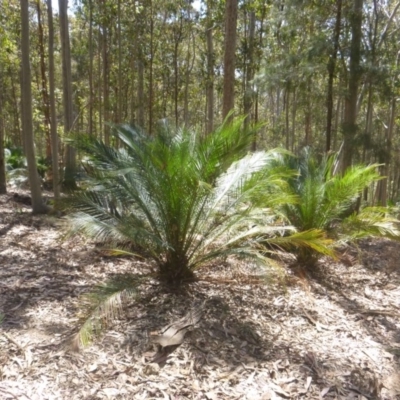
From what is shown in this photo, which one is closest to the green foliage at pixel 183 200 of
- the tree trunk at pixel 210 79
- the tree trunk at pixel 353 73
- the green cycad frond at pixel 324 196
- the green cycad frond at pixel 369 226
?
the green cycad frond at pixel 324 196

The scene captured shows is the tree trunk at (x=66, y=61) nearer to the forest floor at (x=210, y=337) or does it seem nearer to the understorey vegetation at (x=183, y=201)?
the understorey vegetation at (x=183, y=201)

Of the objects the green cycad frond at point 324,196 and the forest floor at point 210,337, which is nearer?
the forest floor at point 210,337

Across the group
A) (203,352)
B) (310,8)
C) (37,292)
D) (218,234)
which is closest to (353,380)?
(203,352)

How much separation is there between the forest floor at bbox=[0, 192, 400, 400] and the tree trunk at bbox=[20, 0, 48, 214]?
2.46m

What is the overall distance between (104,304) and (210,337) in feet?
3.19

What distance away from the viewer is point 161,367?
9.95ft

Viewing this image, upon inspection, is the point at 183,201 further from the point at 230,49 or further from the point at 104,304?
the point at 230,49

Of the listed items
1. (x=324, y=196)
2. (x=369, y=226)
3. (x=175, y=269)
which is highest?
(x=324, y=196)

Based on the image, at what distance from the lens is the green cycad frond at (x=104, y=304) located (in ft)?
→ 10.2

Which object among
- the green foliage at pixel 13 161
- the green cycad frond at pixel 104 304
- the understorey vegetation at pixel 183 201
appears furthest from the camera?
the green foliage at pixel 13 161

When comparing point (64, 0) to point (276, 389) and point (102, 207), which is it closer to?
point (102, 207)

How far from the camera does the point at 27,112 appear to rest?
723 cm

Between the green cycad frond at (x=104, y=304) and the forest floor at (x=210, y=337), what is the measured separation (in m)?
0.13

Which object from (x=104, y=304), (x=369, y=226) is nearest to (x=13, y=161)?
(x=104, y=304)
